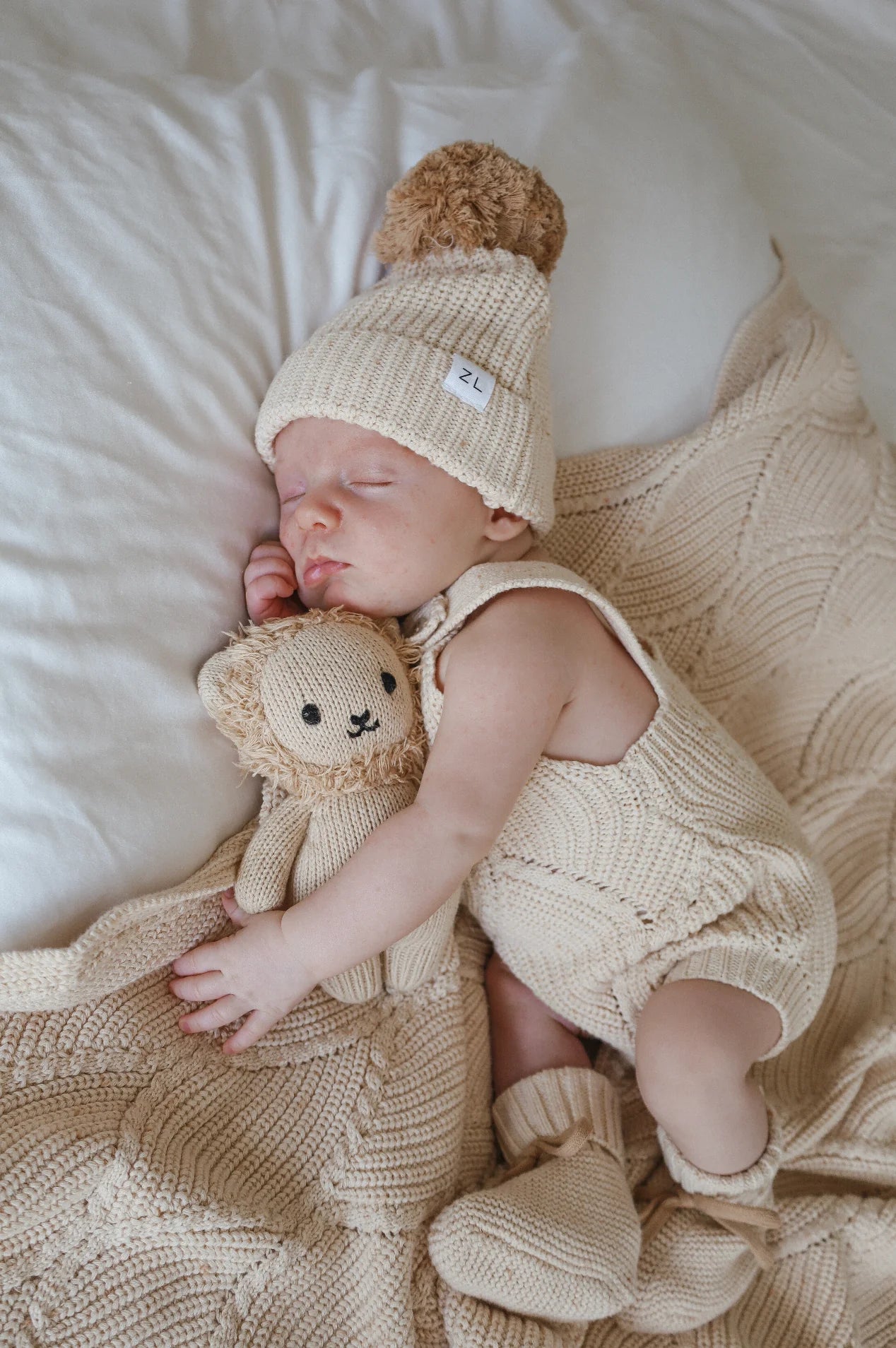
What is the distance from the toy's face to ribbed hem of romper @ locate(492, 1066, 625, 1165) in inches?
19.1

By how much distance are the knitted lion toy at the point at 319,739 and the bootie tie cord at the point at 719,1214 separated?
1.33ft

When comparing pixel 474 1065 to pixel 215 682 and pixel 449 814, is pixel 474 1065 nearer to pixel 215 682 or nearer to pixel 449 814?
pixel 449 814

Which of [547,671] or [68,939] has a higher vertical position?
[547,671]

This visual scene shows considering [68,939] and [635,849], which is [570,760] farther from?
[68,939]

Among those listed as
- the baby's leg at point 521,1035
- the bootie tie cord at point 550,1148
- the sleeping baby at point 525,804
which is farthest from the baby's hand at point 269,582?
the bootie tie cord at point 550,1148

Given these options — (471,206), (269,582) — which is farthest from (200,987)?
(471,206)

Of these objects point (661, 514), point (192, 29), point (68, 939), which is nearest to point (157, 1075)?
point (68, 939)

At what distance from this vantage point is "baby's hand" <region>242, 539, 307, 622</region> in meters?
1.02

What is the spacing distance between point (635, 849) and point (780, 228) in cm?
108

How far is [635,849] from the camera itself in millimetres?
1064

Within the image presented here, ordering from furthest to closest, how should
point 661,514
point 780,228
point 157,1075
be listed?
point 780,228 < point 661,514 < point 157,1075

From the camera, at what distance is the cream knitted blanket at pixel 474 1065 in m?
0.87

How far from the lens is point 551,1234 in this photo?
3.22ft

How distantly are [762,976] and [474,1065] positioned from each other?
35 cm
